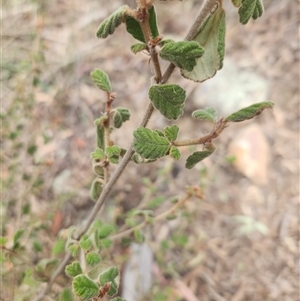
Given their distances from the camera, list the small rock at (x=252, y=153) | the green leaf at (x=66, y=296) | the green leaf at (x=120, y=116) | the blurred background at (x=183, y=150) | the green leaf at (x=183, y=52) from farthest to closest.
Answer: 1. the small rock at (x=252, y=153)
2. the blurred background at (x=183, y=150)
3. the green leaf at (x=66, y=296)
4. the green leaf at (x=120, y=116)
5. the green leaf at (x=183, y=52)

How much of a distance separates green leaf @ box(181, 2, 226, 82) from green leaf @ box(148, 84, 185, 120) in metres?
0.05

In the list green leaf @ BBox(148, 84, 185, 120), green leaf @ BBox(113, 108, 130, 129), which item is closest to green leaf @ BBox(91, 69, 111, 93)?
green leaf @ BBox(113, 108, 130, 129)

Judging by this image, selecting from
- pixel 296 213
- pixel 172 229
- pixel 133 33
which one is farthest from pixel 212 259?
pixel 133 33

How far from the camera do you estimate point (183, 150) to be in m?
2.01

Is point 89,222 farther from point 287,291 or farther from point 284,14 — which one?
point 284,14

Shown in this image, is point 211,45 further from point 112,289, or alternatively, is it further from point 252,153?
point 252,153

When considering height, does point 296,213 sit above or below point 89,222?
below

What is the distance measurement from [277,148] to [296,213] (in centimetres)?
36

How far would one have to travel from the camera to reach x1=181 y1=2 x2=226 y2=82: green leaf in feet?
1.90

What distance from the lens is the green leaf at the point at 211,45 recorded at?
22.8 inches

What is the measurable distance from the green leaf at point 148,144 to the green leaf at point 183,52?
0.11 m

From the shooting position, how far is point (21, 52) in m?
2.20

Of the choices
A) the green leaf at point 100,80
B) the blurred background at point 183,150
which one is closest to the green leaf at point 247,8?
the green leaf at point 100,80

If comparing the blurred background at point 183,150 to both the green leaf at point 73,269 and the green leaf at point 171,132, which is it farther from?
the green leaf at point 171,132
